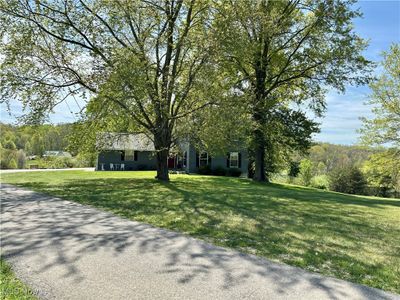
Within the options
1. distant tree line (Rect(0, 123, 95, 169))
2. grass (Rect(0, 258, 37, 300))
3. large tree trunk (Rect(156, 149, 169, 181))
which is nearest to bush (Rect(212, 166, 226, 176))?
distant tree line (Rect(0, 123, 95, 169))

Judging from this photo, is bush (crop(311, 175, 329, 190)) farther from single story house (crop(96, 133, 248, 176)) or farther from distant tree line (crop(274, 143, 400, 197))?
single story house (crop(96, 133, 248, 176))

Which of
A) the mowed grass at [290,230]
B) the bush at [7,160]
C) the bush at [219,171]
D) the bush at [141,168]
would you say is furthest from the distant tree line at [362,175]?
the bush at [7,160]

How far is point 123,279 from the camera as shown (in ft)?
13.9

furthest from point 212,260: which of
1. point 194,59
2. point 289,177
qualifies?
point 289,177

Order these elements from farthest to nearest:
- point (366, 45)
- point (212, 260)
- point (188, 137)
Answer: point (366, 45) → point (188, 137) → point (212, 260)

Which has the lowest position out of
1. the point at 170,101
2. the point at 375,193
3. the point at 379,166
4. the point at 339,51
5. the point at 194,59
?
the point at 375,193

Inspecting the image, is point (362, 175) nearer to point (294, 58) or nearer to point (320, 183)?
point (320, 183)

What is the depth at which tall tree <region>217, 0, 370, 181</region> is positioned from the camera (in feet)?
75.2

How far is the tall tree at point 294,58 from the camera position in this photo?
22909 mm

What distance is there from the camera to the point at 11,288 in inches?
155

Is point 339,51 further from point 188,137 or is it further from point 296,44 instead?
point 188,137

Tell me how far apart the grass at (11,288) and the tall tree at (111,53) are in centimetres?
1129

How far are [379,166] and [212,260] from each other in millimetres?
28142

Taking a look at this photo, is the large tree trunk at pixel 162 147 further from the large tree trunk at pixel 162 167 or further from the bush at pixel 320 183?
the bush at pixel 320 183
